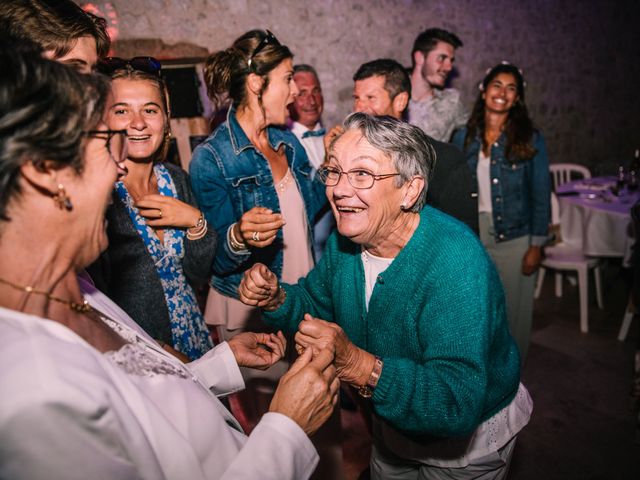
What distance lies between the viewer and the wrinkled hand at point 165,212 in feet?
5.77

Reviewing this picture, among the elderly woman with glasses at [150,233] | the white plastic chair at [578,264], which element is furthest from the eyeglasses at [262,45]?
the white plastic chair at [578,264]

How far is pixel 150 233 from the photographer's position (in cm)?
182

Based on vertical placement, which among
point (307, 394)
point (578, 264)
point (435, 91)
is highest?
point (435, 91)

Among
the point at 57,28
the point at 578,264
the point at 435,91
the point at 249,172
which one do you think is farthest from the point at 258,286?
the point at 578,264

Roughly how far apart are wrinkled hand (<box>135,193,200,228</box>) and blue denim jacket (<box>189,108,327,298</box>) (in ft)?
0.91

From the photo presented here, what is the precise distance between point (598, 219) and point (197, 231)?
12.7 feet

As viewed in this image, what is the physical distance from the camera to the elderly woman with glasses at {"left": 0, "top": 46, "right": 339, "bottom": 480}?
2.40ft

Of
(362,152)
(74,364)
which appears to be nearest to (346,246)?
(362,152)

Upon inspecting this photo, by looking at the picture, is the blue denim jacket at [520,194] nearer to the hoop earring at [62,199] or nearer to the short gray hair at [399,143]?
the short gray hair at [399,143]

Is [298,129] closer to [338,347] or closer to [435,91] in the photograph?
[435,91]

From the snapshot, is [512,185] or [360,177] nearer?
[360,177]

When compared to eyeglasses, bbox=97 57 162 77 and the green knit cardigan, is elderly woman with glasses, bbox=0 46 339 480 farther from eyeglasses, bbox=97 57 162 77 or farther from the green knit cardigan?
eyeglasses, bbox=97 57 162 77

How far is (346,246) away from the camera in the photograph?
71.4 inches

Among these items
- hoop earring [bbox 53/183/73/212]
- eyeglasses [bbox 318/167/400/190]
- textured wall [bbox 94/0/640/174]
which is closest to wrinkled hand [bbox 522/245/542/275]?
eyeglasses [bbox 318/167/400/190]
